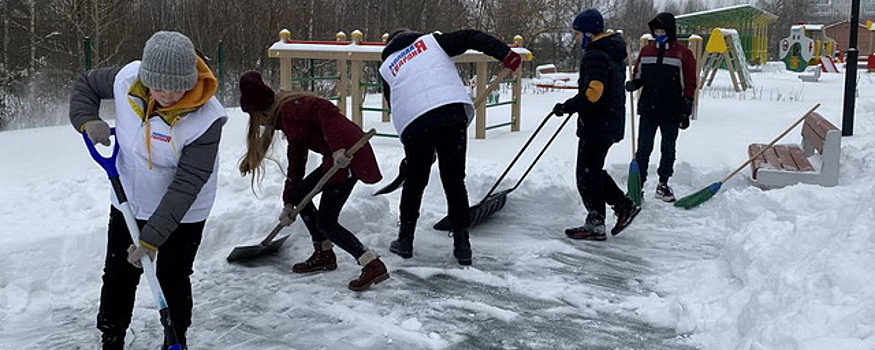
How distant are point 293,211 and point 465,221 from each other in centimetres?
112

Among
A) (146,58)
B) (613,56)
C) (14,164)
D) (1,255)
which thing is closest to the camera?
(146,58)

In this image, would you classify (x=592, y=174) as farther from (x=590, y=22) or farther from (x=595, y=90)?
(x=590, y=22)

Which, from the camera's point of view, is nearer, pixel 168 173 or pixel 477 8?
pixel 168 173

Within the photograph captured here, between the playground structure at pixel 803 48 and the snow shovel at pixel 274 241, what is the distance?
29640mm

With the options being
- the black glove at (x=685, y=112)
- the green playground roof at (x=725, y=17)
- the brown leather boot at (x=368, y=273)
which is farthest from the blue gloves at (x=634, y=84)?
the green playground roof at (x=725, y=17)

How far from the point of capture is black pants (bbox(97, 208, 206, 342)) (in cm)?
349

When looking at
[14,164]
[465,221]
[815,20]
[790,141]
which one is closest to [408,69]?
[465,221]

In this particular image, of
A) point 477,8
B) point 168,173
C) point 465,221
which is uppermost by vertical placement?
point 477,8

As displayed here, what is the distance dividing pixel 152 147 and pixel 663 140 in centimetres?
506

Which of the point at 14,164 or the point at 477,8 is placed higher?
the point at 477,8

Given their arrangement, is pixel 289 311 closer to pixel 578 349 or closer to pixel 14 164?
pixel 578 349

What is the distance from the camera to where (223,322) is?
14.0 ft

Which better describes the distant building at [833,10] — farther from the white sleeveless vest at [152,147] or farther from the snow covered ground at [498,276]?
the white sleeveless vest at [152,147]

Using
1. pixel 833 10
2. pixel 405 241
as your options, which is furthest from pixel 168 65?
pixel 833 10
